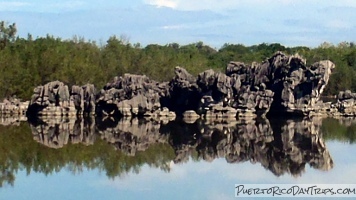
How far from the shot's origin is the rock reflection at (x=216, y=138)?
20.4 meters

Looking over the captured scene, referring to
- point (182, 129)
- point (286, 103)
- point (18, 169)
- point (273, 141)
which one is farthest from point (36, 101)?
point (18, 169)

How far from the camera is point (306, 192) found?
46.6 feet

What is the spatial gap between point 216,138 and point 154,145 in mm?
3001

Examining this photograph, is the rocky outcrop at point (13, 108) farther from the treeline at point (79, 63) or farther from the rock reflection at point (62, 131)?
the rock reflection at point (62, 131)

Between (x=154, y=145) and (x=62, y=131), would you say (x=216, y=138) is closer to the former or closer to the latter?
(x=154, y=145)

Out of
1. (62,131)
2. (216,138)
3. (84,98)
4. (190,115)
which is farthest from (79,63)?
(216,138)

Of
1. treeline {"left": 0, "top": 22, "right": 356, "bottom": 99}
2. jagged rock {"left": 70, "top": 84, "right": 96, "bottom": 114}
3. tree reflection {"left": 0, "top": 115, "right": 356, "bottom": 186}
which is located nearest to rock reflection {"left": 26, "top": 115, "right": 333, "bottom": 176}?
tree reflection {"left": 0, "top": 115, "right": 356, "bottom": 186}

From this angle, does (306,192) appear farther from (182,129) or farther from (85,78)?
(85,78)

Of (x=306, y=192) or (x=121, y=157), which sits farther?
(x=121, y=157)

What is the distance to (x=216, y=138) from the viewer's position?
25.7 meters

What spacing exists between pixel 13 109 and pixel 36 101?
2287mm

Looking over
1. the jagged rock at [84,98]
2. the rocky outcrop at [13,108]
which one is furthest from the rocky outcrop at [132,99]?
the rocky outcrop at [13,108]

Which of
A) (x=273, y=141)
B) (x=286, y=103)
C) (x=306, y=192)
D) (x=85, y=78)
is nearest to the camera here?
(x=306, y=192)

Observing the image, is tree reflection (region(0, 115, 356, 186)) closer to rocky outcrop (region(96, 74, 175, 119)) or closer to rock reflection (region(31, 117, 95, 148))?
rock reflection (region(31, 117, 95, 148))
